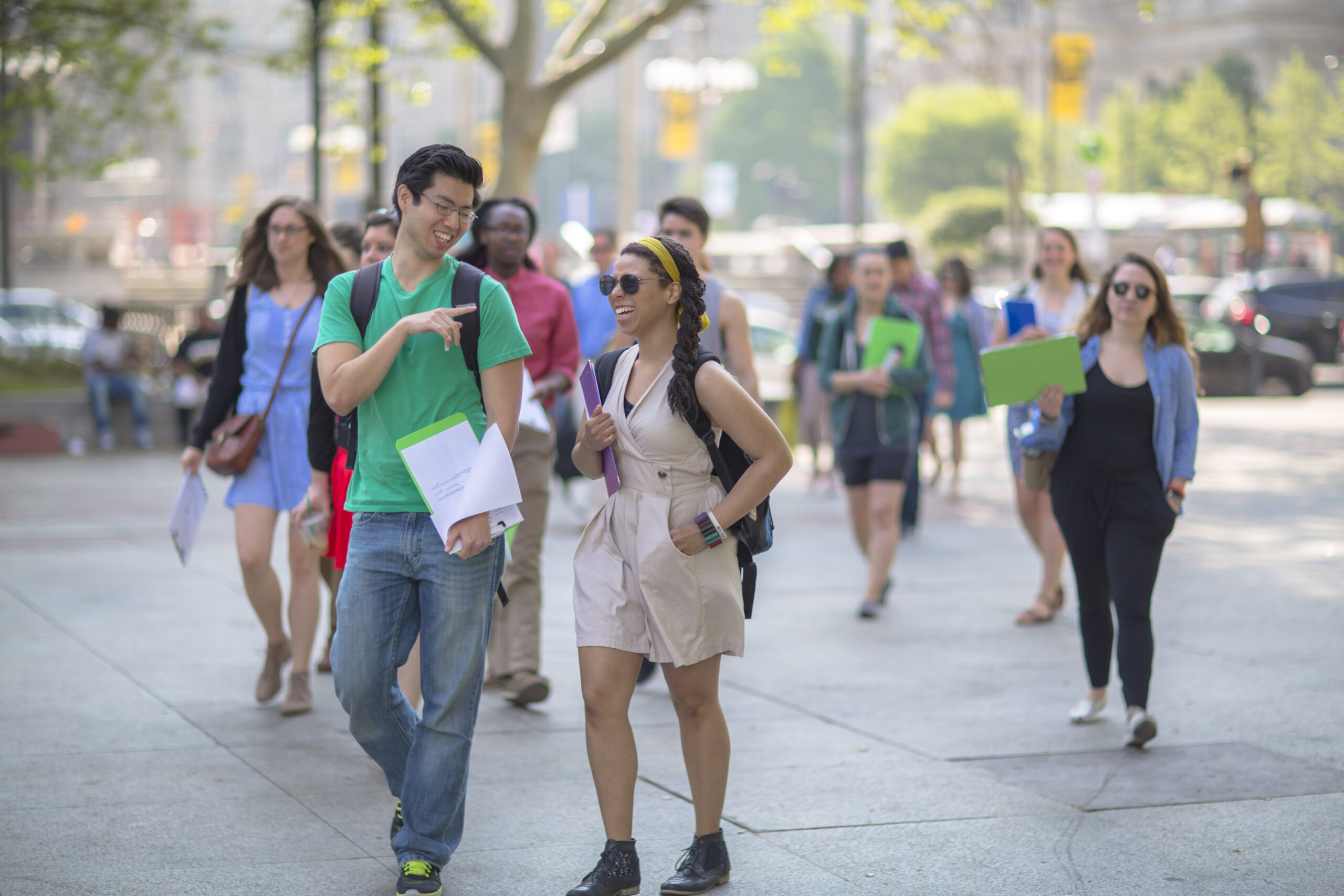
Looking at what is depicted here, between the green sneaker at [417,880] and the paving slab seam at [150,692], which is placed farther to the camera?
the paving slab seam at [150,692]

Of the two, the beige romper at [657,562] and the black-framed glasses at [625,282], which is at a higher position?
the black-framed glasses at [625,282]

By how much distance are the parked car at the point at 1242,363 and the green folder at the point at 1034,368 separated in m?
19.5

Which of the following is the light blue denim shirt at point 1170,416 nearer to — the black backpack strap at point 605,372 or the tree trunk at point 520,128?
the black backpack strap at point 605,372

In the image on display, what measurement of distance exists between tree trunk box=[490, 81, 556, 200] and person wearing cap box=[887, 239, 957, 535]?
7.34m

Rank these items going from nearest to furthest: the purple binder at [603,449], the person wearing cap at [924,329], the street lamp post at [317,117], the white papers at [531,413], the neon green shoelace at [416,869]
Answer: the neon green shoelace at [416,869], the purple binder at [603,449], the white papers at [531,413], the person wearing cap at [924,329], the street lamp post at [317,117]

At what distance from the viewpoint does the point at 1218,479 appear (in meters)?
14.3

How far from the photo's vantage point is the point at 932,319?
10.8 metres

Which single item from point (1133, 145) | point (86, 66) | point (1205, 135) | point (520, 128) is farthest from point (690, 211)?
point (1133, 145)

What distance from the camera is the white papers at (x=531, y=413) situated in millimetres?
5938

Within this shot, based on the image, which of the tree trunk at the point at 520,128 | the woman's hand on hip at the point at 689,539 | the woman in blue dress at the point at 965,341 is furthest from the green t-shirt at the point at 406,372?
the tree trunk at the point at 520,128

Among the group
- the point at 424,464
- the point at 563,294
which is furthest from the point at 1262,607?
the point at 424,464

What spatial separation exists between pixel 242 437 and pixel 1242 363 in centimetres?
2125

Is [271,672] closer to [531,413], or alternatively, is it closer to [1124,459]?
[531,413]

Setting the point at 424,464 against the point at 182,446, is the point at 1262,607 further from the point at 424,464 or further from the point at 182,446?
Result: the point at 182,446
